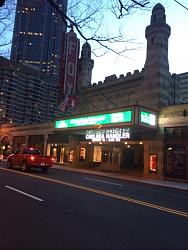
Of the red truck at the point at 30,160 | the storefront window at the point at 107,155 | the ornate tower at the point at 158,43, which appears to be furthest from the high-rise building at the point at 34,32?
the storefront window at the point at 107,155

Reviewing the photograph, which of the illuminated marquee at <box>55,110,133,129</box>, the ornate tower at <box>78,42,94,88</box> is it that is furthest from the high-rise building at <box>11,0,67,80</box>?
the ornate tower at <box>78,42,94,88</box>

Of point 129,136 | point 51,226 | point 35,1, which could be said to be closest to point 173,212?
point 51,226

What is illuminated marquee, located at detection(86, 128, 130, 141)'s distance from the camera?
29.9 meters

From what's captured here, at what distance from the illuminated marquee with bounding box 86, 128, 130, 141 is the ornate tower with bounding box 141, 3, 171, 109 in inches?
156

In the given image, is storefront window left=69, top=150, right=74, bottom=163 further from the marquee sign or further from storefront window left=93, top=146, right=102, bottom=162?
the marquee sign

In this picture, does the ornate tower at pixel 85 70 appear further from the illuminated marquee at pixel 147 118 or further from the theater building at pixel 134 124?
the illuminated marquee at pixel 147 118

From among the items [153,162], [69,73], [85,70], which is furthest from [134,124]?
[85,70]

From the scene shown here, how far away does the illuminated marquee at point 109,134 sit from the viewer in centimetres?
2991

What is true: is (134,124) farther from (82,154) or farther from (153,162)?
(82,154)

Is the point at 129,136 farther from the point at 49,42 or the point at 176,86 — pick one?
the point at 49,42

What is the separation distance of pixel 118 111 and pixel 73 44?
7412 mm

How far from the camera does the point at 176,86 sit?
123 ft

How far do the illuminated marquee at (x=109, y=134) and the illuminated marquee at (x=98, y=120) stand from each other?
4.56ft

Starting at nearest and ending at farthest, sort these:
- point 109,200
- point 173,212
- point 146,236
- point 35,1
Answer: point 146,236 < point 35,1 < point 173,212 < point 109,200
